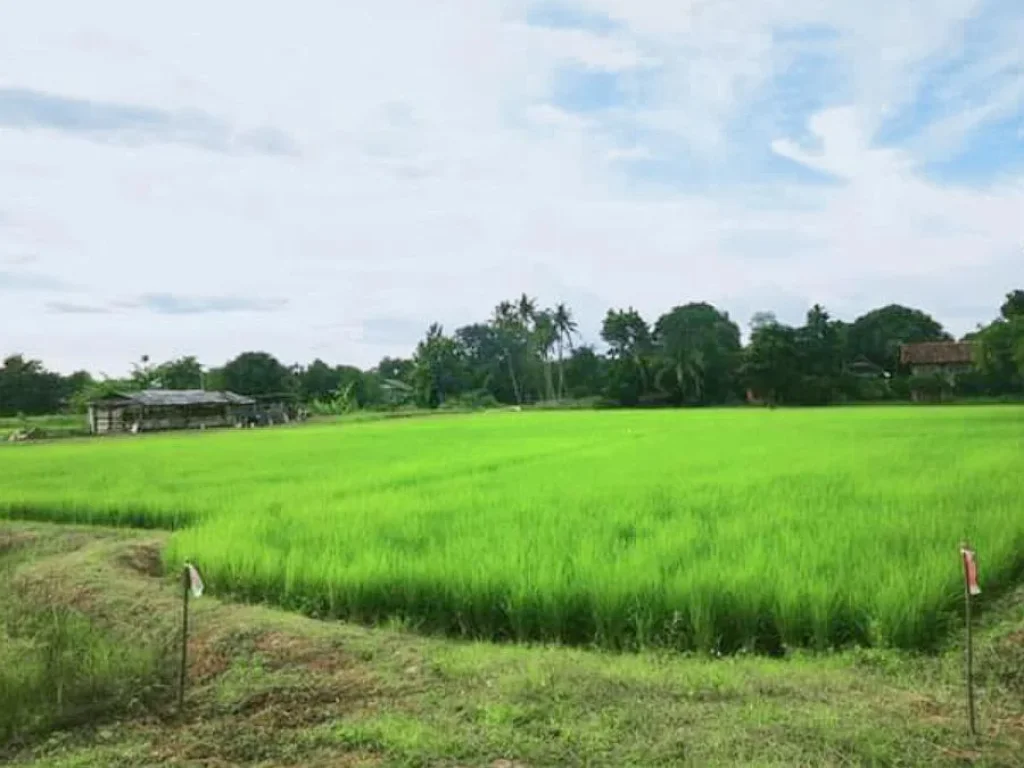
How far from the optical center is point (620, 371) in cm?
5781

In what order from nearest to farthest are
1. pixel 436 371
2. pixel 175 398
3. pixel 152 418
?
pixel 152 418, pixel 175 398, pixel 436 371

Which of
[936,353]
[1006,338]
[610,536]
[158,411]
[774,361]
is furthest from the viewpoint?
[936,353]

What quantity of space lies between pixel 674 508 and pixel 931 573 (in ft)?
13.2

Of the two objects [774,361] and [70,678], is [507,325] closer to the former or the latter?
[774,361]

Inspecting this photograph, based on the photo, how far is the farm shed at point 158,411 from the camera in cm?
4531

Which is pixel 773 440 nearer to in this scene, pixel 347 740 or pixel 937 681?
pixel 937 681

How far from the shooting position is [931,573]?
19.4 feet

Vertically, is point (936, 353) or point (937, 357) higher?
point (936, 353)

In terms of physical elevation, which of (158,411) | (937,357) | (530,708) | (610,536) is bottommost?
(530,708)

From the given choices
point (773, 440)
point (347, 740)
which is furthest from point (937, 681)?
point (773, 440)

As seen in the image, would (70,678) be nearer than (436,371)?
Yes

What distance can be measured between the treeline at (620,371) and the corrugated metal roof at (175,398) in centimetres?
497

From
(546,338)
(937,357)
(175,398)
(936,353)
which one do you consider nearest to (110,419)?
(175,398)

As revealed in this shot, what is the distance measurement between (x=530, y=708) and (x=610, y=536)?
3844mm
